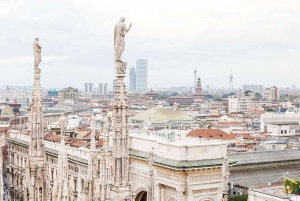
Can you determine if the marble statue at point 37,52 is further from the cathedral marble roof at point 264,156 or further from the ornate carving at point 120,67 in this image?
the cathedral marble roof at point 264,156

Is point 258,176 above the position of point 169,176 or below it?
below

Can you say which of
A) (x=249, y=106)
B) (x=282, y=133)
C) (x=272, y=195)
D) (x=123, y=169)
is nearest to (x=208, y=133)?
(x=282, y=133)

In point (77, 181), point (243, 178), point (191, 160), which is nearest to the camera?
point (191, 160)

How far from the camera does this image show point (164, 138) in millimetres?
30078

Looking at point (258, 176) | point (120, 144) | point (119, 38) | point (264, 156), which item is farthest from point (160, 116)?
point (120, 144)

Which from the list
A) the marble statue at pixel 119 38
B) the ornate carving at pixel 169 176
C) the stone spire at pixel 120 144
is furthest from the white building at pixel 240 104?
the stone spire at pixel 120 144

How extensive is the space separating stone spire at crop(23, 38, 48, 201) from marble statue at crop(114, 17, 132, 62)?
4.71 meters

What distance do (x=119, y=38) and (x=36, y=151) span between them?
17.1ft

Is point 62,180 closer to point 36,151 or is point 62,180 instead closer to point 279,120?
point 36,151

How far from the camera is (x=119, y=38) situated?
1008 cm

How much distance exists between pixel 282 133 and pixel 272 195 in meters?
47.9

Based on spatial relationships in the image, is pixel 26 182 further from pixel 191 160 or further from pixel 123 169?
pixel 191 160

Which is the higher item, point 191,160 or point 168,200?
point 191,160

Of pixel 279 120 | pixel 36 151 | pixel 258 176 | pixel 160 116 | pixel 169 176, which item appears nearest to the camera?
pixel 36 151
